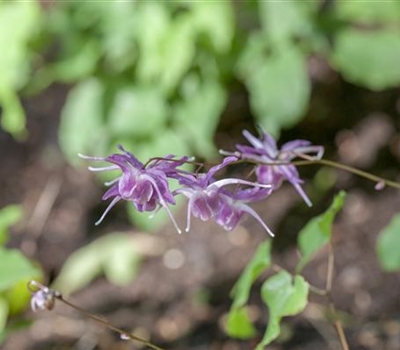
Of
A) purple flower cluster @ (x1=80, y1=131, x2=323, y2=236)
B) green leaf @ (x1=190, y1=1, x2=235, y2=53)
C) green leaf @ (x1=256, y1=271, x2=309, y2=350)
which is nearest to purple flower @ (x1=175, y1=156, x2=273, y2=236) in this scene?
purple flower cluster @ (x1=80, y1=131, x2=323, y2=236)

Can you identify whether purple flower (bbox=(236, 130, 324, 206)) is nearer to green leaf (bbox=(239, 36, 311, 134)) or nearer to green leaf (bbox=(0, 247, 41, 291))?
green leaf (bbox=(0, 247, 41, 291))

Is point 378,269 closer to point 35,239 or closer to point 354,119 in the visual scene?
point 354,119

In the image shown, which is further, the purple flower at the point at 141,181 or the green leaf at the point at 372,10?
the green leaf at the point at 372,10

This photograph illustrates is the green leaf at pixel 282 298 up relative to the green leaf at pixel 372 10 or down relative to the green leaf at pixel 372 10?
up

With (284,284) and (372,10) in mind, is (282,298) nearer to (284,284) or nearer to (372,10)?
(284,284)

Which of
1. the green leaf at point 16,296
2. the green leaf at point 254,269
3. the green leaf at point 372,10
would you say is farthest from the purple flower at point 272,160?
the green leaf at point 372,10

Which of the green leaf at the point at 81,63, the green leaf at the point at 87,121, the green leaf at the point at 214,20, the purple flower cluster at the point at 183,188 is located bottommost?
the green leaf at the point at 87,121

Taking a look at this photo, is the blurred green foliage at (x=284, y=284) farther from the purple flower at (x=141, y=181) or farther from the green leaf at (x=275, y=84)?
the green leaf at (x=275, y=84)
